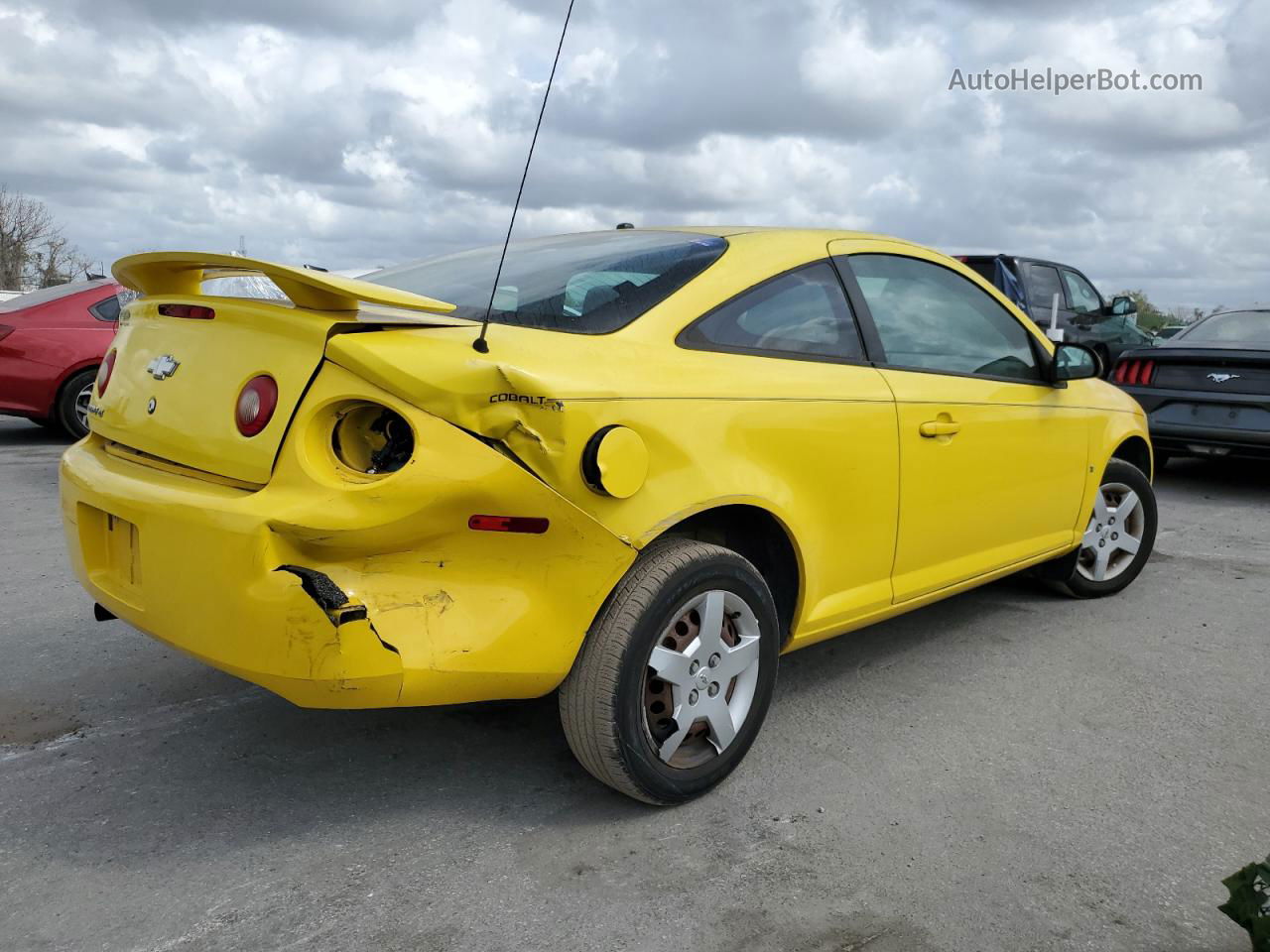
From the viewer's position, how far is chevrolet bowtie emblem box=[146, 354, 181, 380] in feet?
8.38

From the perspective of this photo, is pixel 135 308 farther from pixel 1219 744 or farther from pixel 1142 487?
pixel 1142 487

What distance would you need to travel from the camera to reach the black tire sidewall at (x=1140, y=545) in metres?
4.52

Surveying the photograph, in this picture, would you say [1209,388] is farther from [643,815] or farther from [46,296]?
[46,296]

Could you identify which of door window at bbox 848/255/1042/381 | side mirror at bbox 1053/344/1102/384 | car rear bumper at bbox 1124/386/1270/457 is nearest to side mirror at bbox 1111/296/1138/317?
car rear bumper at bbox 1124/386/1270/457

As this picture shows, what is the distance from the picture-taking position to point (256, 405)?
2328 mm

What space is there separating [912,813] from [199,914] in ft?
5.51

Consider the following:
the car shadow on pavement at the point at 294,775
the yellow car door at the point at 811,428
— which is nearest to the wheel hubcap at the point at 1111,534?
the yellow car door at the point at 811,428

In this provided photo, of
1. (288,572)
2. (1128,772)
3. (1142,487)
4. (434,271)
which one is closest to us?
(288,572)

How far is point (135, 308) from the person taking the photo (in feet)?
9.20

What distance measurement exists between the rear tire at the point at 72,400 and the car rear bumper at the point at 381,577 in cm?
708

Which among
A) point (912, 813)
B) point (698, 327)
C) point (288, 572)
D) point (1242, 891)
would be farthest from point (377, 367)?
point (1242, 891)

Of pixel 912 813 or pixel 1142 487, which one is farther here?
pixel 1142 487

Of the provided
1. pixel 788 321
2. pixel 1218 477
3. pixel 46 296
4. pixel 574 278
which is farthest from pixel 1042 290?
pixel 46 296

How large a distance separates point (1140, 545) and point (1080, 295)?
770cm
